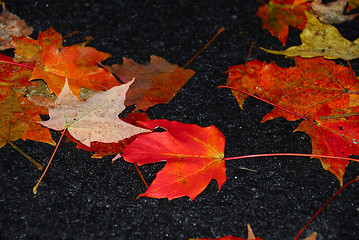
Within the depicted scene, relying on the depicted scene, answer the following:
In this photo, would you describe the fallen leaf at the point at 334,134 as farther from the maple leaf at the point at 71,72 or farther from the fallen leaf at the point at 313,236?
the maple leaf at the point at 71,72

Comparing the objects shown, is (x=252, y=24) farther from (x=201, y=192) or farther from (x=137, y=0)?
(x=201, y=192)

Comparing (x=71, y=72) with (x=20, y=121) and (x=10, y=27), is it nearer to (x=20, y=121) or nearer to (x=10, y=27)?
(x=20, y=121)

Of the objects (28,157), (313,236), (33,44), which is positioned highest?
(33,44)

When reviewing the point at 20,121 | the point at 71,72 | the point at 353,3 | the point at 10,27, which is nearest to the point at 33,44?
the point at 10,27

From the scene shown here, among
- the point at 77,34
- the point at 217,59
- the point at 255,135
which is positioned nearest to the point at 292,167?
the point at 255,135

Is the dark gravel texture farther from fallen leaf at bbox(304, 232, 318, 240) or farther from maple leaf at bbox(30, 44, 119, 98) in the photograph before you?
maple leaf at bbox(30, 44, 119, 98)
